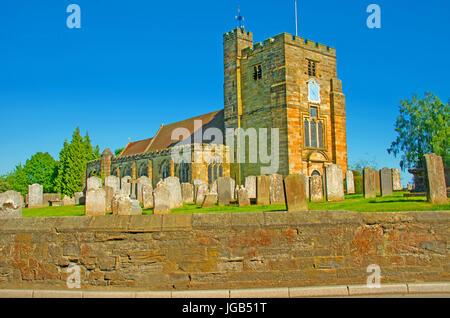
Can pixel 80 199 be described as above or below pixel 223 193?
below

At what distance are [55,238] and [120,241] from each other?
107 cm

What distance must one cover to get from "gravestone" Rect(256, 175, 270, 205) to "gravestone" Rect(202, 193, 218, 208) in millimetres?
1785

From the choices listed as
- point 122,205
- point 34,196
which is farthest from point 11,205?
point 34,196

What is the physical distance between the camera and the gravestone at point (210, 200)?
13.9 m

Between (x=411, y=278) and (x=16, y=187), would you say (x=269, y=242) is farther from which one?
(x=16, y=187)

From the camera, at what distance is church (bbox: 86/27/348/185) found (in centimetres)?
2723

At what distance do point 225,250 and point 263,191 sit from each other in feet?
23.7

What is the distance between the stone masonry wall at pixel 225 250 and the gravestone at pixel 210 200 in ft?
25.7

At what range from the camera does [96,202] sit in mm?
11297

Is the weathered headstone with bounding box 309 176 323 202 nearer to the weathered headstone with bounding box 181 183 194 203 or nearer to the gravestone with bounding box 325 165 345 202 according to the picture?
the gravestone with bounding box 325 165 345 202

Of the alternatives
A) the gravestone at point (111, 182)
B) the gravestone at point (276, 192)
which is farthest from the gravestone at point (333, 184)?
the gravestone at point (111, 182)

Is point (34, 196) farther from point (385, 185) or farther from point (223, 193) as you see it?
point (385, 185)

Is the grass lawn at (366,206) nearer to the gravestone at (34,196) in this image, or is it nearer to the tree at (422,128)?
Result: the gravestone at (34,196)

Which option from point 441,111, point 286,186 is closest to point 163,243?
point 286,186
